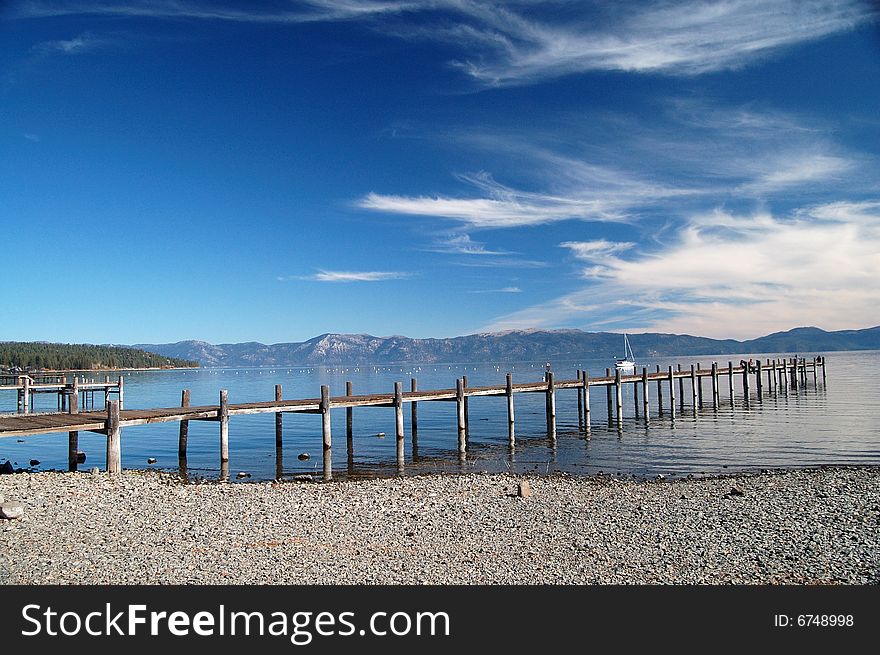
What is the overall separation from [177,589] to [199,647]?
204 cm

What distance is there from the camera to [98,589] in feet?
27.8

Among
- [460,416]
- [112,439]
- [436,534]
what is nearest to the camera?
[436,534]

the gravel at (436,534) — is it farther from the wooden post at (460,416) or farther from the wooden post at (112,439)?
the wooden post at (460,416)

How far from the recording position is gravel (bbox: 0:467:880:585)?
950cm

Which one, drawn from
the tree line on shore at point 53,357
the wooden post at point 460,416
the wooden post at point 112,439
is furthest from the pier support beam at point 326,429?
the tree line on shore at point 53,357

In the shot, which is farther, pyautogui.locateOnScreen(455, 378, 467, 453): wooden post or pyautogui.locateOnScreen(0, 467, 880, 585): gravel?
pyautogui.locateOnScreen(455, 378, 467, 453): wooden post

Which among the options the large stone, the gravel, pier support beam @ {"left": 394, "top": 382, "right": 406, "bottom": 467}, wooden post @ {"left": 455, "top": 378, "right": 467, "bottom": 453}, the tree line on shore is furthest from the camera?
the tree line on shore

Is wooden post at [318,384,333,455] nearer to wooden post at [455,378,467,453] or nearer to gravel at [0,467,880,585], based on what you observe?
wooden post at [455,378,467,453]

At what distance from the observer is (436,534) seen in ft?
39.3

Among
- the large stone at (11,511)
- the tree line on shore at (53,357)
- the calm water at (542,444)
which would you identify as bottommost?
the calm water at (542,444)

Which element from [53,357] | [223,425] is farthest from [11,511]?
[53,357]

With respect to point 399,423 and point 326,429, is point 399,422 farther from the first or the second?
point 326,429

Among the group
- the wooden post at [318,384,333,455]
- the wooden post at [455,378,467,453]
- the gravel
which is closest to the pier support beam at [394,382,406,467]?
the wooden post at [318,384,333,455]

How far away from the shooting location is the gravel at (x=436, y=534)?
→ 950 cm
